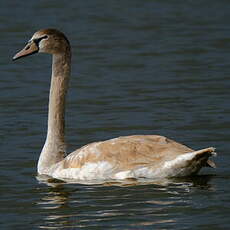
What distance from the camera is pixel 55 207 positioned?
458 inches

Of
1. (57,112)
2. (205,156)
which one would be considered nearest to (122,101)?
(57,112)

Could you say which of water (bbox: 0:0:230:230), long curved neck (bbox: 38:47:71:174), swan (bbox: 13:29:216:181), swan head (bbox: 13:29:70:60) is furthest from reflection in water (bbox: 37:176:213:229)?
swan head (bbox: 13:29:70:60)

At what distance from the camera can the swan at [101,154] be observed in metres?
12.2

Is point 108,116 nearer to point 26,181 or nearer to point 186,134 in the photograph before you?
point 186,134

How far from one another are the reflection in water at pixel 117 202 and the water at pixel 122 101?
0.01m

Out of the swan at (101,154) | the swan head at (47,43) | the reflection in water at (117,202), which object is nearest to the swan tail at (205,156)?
the swan at (101,154)

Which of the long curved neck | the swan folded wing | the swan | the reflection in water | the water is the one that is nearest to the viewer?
the reflection in water

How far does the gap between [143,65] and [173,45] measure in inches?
69.2

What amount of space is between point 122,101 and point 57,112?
3.27 meters

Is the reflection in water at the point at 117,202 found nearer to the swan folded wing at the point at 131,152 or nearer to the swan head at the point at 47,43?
the swan folded wing at the point at 131,152

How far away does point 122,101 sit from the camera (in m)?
16.9

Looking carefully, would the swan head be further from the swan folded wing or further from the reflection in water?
the reflection in water

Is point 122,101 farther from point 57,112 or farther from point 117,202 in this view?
point 117,202

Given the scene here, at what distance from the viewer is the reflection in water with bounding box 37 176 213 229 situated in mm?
10812
